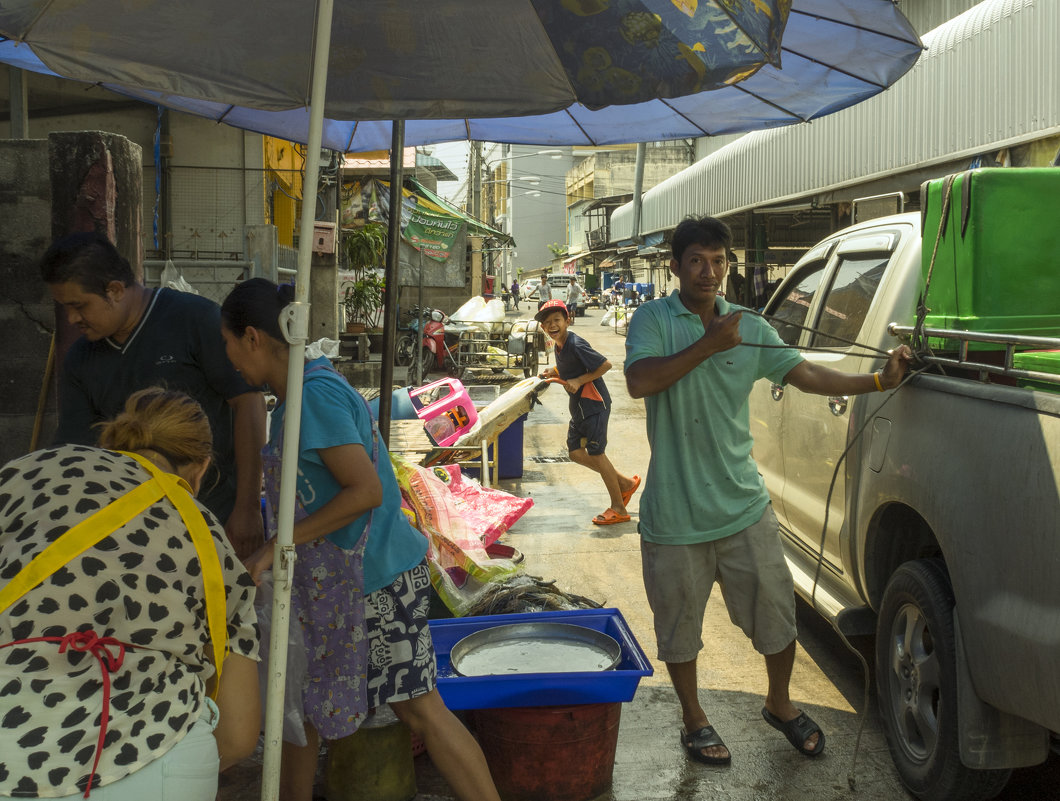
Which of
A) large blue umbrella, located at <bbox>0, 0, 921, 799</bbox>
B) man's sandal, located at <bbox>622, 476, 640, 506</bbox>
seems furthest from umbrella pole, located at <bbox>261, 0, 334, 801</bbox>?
man's sandal, located at <bbox>622, 476, 640, 506</bbox>

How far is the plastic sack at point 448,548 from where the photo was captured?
438 cm

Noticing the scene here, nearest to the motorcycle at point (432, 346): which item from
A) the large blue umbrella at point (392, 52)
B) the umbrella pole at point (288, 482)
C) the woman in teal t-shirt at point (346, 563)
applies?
the large blue umbrella at point (392, 52)

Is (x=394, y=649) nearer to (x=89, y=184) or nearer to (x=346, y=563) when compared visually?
(x=346, y=563)

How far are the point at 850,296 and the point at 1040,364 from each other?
72.2 inches

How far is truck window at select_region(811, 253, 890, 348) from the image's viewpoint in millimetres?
4398

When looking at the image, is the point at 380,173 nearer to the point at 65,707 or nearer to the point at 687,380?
the point at 687,380

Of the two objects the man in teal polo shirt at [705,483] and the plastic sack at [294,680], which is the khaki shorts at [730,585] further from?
the plastic sack at [294,680]

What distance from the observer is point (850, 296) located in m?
4.64

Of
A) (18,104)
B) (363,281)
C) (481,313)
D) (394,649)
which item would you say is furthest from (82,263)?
(481,313)

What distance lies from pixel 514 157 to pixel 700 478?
269ft

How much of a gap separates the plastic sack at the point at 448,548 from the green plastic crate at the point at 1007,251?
235 centimetres

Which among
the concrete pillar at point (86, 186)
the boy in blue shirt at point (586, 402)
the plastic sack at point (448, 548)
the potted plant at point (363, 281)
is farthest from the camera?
the potted plant at point (363, 281)

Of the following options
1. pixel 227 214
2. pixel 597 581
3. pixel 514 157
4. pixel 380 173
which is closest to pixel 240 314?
pixel 597 581

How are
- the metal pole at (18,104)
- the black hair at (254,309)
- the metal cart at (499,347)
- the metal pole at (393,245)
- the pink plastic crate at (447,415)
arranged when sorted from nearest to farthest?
the black hair at (254,309) < the metal pole at (393,245) < the metal pole at (18,104) < the pink plastic crate at (447,415) < the metal cart at (499,347)
